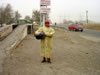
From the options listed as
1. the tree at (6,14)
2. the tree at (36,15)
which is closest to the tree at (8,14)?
the tree at (6,14)

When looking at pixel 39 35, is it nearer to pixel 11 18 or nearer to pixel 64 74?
pixel 64 74

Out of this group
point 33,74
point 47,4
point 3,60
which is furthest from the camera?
point 47,4

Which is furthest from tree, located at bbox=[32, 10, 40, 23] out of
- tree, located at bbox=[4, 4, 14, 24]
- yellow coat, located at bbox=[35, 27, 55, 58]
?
yellow coat, located at bbox=[35, 27, 55, 58]

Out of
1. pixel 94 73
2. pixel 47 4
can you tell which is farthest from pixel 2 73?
pixel 47 4

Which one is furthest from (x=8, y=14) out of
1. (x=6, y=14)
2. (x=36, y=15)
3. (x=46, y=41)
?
(x=46, y=41)

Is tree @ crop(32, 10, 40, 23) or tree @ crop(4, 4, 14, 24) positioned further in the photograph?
tree @ crop(32, 10, 40, 23)

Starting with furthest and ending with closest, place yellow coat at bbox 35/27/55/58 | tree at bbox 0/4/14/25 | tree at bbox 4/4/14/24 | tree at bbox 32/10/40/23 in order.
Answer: tree at bbox 32/10/40/23 < tree at bbox 4/4/14/24 < tree at bbox 0/4/14/25 < yellow coat at bbox 35/27/55/58

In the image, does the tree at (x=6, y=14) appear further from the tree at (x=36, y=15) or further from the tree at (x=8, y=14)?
the tree at (x=36, y=15)

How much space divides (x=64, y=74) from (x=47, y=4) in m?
7.44

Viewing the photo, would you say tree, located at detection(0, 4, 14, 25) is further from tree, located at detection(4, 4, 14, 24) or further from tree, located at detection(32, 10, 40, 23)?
tree, located at detection(32, 10, 40, 23)

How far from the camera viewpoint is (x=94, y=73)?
5.29 metres

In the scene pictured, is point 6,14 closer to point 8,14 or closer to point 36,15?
point 8,14

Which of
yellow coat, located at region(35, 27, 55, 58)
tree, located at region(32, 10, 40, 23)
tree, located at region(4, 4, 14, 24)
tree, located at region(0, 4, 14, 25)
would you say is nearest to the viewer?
yellow coat, located at region(35, 27, 55, 58)

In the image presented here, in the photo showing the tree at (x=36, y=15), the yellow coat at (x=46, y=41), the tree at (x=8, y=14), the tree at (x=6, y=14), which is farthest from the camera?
the tree at (x=36, y=15)
